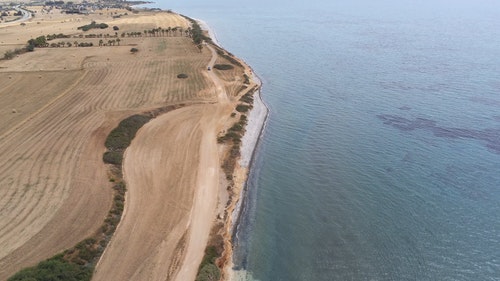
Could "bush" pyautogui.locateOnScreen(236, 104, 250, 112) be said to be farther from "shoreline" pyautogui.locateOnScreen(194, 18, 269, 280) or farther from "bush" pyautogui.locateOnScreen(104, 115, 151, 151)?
"bush" pyautogui.locateOnScreen(104, 115, 151, 151)

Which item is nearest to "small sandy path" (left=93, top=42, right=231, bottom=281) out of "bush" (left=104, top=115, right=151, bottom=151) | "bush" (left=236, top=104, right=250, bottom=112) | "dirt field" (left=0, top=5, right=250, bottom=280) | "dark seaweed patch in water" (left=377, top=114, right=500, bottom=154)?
"dirt field" (left=0, top=5, right=250, bottom=280)

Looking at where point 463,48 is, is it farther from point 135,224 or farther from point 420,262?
point 135,224

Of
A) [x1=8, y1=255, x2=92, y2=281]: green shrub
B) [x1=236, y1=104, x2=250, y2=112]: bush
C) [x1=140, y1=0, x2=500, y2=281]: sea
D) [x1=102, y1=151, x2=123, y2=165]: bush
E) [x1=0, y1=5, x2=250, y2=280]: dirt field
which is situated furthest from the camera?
[x1=236, y1=104, x2=250, y2=112]: bush

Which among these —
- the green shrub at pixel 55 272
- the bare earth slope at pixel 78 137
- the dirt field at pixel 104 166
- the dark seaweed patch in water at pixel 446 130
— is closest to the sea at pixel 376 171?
the dark seaweed patch in water at pixel 446 130

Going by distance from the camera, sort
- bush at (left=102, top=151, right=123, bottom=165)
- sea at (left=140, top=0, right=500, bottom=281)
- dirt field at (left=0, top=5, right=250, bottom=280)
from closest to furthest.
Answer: dirt field at (left=0, top=5, right=250, bottom=280) < sea at (left=140, top=0, right=500, bottom=281) < bush at (left=102, top=151, right=123, bottom=165)

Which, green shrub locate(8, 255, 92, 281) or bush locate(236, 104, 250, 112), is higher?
green shrub locate(8, 255, 92, 281)

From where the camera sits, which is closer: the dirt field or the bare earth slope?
the dirt field

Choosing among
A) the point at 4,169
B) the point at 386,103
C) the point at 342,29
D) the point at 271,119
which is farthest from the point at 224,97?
the point at 342,29

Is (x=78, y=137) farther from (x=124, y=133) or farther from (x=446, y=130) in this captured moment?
(x=446, y=130)

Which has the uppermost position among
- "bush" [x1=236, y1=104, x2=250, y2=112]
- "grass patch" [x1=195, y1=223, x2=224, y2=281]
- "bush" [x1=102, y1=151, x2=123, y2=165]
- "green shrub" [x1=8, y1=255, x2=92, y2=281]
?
"green shrub" [x1=8, y1=255, x2=92, y2=281]
